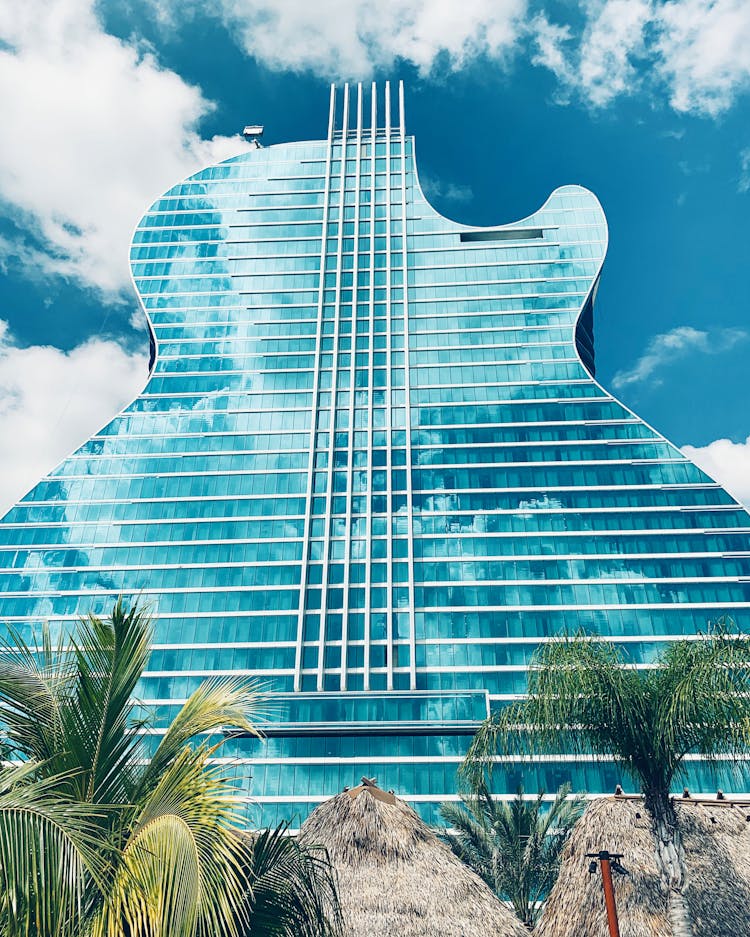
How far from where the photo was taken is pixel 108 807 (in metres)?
7.96

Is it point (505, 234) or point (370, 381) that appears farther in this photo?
point (505, 234)

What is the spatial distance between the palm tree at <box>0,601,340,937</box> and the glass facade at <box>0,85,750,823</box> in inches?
2153

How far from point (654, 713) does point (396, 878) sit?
862 cm

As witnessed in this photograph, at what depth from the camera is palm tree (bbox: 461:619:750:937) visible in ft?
60.4

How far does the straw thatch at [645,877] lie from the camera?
2059 centimetres

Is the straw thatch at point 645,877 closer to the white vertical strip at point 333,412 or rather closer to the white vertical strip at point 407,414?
the white vertical strip at point 407,414

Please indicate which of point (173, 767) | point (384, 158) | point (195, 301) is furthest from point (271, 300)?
point (173, 767)

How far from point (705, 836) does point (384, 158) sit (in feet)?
287

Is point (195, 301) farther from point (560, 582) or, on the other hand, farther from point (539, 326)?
point (560, 582)

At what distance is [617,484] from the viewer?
74.3m

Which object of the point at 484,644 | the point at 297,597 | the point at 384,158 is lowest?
the point at 484,644

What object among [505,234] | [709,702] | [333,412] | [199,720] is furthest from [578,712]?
[505,234]

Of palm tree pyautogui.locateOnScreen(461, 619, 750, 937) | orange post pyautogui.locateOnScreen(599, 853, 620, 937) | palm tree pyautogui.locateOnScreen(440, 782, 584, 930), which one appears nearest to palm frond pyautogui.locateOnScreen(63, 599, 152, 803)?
orange post pyautogui.locateOnScreen(599, 853, 620, 937)

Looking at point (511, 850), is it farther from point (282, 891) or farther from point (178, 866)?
point (178, 866)
